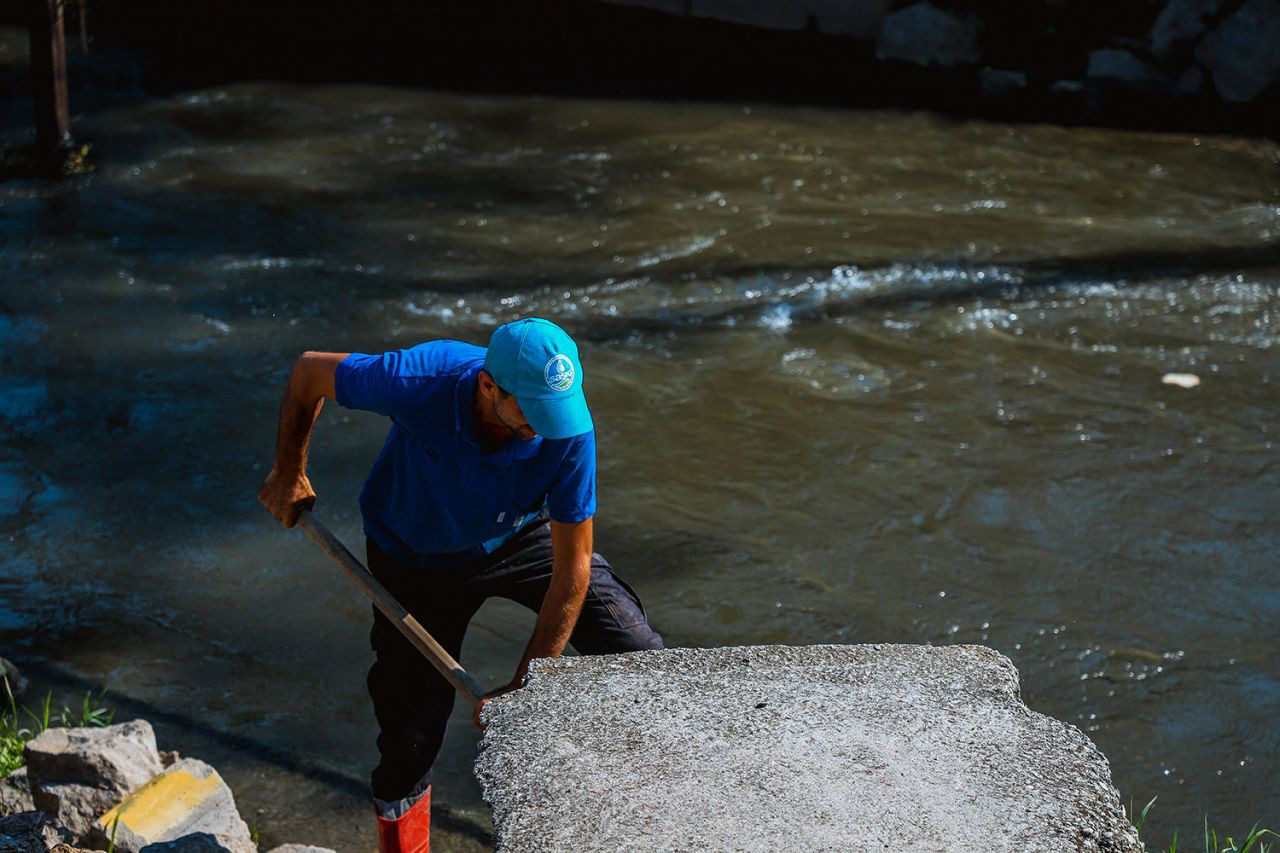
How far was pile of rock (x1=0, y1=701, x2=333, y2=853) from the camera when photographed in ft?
12.0

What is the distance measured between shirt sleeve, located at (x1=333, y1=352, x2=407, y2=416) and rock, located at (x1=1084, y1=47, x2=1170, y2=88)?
929 cm

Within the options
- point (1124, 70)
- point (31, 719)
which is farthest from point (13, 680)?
point (1124, 70)

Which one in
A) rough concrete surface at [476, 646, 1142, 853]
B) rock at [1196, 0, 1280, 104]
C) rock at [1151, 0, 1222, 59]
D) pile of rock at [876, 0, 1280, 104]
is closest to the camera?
rough concrete surface at [476, 646, 1142, 853]

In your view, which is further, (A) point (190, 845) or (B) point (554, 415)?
(A) point (190, 845)

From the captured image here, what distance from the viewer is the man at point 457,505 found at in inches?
124

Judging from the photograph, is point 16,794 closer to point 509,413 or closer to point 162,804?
point 162,804

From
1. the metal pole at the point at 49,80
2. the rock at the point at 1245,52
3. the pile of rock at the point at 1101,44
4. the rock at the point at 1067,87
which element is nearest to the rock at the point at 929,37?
the pile of rock at the point at 1101,44

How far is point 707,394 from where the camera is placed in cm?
680

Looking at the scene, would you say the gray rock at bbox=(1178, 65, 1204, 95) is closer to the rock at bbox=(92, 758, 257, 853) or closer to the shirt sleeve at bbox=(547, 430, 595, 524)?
the shirt sleeve at bbox=(547, 430, 595, 524)

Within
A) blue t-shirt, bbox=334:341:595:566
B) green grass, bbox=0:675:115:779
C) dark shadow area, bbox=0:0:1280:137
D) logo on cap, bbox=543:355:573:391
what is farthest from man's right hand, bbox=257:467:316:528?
dark shadow area, bbox=0:0:1280:137

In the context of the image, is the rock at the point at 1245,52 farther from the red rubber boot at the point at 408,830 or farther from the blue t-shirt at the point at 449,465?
the red rubber boot at the point at 408,830

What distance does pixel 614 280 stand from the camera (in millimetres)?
8039

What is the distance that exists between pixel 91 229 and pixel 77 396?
2.31 metres

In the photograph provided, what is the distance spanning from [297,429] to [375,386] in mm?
353
